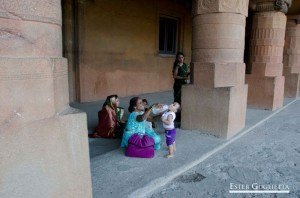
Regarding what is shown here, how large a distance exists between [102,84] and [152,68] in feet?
7.82

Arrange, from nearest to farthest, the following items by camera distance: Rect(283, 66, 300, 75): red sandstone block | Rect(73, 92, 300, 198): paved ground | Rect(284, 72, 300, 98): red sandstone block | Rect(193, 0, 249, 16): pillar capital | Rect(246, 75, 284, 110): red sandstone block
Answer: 1. Rect(73, 92, 300, 198): paved ground
2. Rect(193, 0, 249, 16): pillar capital
3. Rect(246, 75, 284, 110): red sandstone block
4. Rect(284, 72, 300, 98): red sandstone block
5. Rect(283, 66, 300, 75): red sandstone block

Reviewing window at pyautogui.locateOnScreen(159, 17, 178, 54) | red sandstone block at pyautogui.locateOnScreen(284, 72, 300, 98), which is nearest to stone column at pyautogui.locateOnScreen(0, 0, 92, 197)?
window at pyautogui.locateOnScreen(159, 17, 178, 54)

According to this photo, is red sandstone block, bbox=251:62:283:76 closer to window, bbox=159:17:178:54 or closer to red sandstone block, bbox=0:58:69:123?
window, bbox=159:17:178:54

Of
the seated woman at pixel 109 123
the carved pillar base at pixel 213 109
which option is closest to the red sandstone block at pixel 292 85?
the carved pillar base at pixel 213 109

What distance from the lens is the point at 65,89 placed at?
6.73 ft

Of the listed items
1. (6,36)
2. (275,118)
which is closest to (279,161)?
(275,118)

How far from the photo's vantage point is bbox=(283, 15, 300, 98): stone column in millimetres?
8828

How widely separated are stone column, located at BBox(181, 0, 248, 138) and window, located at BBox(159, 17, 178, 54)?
5828 mm

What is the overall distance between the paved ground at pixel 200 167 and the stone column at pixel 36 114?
27.5 inches

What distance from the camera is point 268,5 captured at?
634cm

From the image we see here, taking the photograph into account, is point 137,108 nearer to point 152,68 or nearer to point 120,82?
point 120,82

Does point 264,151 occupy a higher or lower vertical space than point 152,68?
lower
